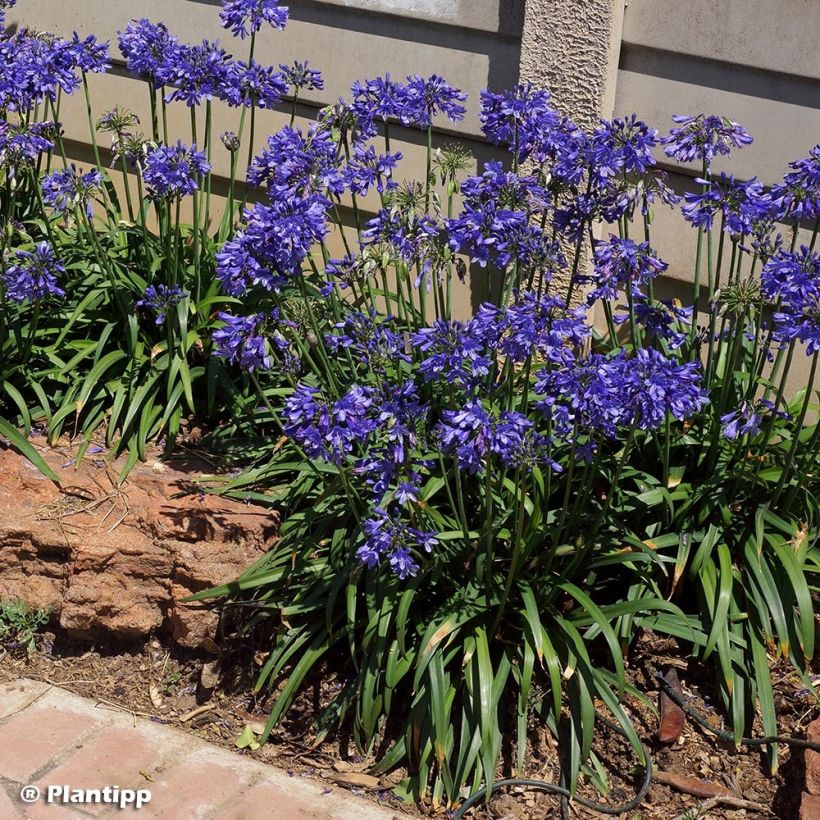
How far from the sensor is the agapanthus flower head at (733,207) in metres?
3.46

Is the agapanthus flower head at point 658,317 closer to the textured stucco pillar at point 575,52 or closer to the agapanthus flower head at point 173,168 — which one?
the textured stucco pillar at point 575,52

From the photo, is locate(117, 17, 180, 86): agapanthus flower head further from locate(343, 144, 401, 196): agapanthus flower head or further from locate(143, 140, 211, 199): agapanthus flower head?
locate(343, 144, 401, 196): agapanthus flower head

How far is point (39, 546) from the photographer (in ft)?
13.4

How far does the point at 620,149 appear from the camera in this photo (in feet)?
11.2

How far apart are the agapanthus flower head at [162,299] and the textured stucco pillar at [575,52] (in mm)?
1837

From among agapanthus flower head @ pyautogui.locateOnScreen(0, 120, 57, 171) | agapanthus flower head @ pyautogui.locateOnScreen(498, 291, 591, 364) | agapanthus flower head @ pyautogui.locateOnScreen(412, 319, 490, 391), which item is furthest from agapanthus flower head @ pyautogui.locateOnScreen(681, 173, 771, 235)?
agapanthus flower head @ pyautogui.locateOnScreen(0, 120, 57, 171)

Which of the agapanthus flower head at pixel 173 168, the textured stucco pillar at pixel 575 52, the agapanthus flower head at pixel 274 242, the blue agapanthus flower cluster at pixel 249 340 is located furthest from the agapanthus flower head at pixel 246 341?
the textured stucco pillar at pixel 575 52

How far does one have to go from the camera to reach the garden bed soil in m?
3.42

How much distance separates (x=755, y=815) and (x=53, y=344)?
3.23 m

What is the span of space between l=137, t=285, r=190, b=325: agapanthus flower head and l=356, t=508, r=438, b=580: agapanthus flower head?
1347mm

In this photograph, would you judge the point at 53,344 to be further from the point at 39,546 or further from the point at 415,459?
the point at 415,459

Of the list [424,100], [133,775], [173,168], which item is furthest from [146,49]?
[133,775]

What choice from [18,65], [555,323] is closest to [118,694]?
[555,323]

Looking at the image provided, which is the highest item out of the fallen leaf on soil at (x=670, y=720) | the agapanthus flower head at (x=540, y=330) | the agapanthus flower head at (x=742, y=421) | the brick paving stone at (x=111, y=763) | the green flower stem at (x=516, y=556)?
the agapanthus flower head at (x=540, y=330)
